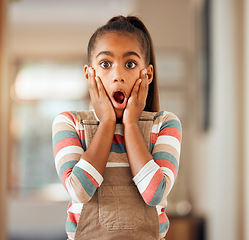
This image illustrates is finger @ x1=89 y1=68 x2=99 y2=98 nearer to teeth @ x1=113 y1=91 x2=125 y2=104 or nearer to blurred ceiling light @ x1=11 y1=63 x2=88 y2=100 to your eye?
teeth @ x1=113 y1=91 x2=125 y2=104

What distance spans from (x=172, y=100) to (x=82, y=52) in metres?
2.00

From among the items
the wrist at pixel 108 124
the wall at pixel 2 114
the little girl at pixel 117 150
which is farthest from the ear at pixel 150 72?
the wall at pixel 2 114

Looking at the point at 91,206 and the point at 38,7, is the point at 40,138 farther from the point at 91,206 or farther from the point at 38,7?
the point at 91,206

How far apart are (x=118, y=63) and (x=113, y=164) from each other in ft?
0.56

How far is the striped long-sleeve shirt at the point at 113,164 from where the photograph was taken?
649mm

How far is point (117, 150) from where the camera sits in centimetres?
72

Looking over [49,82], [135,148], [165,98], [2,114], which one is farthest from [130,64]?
[49,82]

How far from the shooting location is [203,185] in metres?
3.87

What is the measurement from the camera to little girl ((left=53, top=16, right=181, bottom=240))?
66 centimetres

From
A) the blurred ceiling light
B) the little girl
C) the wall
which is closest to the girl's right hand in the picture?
the little girl

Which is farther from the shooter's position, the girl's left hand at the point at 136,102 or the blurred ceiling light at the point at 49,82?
the blurred ceiling light at the point at 49,82

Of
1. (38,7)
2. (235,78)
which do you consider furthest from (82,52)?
(235,78)

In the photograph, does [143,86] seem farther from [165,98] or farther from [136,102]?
[165,98]

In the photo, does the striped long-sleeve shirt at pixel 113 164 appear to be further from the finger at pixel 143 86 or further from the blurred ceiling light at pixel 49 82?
the blurred ceiling light at pixel 49 82
